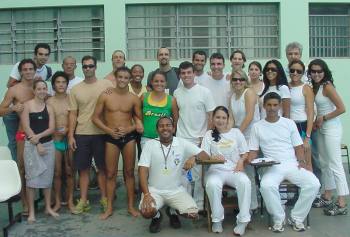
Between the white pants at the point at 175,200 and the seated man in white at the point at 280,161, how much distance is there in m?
0.83

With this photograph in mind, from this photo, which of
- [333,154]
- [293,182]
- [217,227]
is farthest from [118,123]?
[333,154]

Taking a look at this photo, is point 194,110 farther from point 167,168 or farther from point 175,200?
point 175,200

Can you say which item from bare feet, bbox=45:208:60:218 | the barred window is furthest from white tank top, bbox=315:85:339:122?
bare feet, bbox=45:208:60:218

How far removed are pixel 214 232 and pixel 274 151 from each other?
1186mm

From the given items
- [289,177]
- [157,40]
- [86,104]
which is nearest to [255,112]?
[289,177]

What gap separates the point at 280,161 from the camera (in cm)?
539

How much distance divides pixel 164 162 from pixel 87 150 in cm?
120

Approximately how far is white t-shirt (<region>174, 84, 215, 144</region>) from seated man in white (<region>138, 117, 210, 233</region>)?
31 cm

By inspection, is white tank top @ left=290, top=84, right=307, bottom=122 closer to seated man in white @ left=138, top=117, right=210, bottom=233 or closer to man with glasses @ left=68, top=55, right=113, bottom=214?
seated man in white @ left=138, top=117, right=210, bottom=233

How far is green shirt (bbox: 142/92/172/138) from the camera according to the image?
573cm

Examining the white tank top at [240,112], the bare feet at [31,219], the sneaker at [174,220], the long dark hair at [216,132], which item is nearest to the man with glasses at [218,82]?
the white tank top at [240,112]

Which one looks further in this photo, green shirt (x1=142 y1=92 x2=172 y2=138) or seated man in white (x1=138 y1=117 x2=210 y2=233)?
green shirt (x1=142 y1=92 x2=172 y2=138)

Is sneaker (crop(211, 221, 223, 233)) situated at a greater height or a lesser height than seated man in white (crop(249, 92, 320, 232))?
lesser

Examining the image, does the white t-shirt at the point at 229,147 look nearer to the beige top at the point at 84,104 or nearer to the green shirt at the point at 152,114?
the green shirt at the point at 152,114
